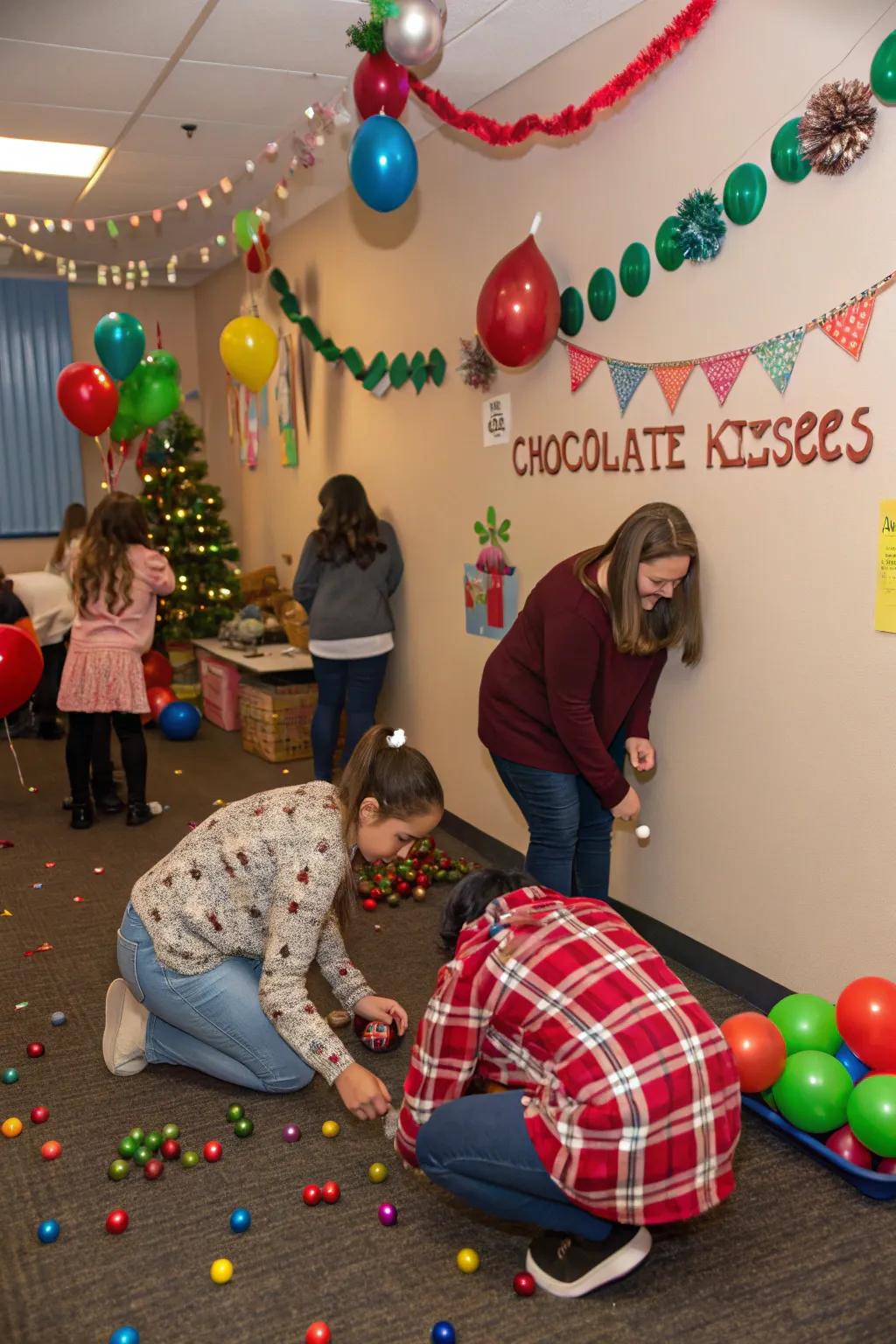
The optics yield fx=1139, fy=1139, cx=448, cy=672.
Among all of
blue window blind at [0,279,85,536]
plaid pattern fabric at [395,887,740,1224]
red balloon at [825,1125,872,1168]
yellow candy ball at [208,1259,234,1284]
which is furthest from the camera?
blue window blind at [0,279,85,536]

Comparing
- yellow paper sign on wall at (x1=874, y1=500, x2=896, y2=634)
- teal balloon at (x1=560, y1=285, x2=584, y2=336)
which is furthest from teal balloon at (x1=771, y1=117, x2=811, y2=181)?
teal balloon at (x1=560, y1=285, x2=584, y2=336)

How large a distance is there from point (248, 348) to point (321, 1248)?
14.3 ft

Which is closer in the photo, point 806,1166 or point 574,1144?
point 574,1144

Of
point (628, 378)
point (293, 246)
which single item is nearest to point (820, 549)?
point (628, 378)

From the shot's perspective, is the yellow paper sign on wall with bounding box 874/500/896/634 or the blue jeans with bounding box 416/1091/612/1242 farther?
the yellow paper sign on wall with bounding box 874/500/896/634

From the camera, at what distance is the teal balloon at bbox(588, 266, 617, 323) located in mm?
3348

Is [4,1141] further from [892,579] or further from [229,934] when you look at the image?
[892,579]

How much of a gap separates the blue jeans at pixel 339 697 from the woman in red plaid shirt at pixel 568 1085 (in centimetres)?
283

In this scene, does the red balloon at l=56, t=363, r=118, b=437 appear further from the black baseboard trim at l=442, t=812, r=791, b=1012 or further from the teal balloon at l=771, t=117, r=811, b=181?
the teal balloon at l=771, t=117, r=811, b=181

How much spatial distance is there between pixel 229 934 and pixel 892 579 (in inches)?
65.5

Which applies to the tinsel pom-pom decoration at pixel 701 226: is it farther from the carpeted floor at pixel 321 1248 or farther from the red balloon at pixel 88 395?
the red balloon at pixel 88 395

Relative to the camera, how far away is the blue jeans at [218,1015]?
100 inches

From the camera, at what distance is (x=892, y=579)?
8.28 ft

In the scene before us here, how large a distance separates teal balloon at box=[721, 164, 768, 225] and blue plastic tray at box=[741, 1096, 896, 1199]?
2088 mm
